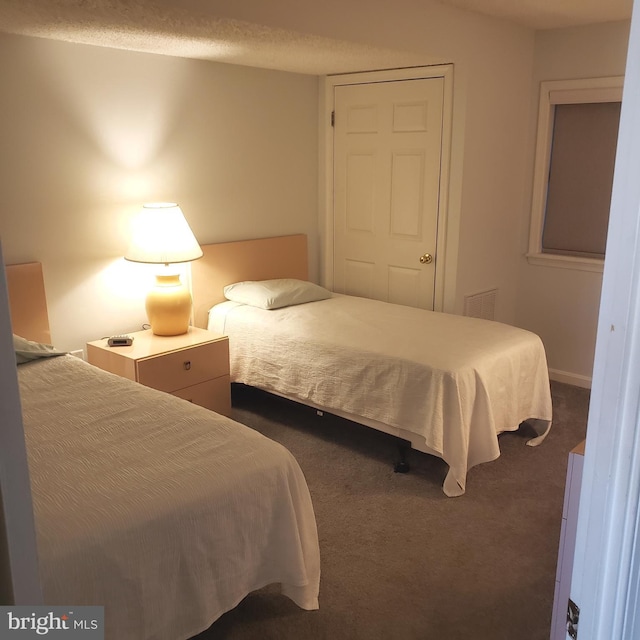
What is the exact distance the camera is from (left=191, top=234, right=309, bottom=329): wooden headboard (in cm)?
392

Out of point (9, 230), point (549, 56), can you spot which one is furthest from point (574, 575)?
point (549, 56)

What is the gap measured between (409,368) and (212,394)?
44.9 inches

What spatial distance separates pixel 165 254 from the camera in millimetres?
3344

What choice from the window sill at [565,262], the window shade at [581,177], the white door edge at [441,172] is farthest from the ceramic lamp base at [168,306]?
the window shade at [581,177]

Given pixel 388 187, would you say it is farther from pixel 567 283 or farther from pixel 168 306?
pixel 168 306

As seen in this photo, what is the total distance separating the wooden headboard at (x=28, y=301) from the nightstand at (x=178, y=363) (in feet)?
0.91

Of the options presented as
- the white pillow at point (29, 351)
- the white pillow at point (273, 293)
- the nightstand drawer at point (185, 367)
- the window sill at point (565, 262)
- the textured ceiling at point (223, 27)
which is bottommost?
the nightstand drawer at point (185, 367)

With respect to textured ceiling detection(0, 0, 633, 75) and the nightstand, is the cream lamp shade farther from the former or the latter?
textured ceiling detection(0, 0, 633, 75)

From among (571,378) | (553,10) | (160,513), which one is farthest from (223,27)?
(571,378)

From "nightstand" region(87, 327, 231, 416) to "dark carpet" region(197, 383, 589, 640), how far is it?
1.20 ft

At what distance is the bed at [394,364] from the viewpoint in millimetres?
2916

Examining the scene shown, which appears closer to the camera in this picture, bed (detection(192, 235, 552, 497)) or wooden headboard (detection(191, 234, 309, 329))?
bed (detection(192, 235, 552, 497))

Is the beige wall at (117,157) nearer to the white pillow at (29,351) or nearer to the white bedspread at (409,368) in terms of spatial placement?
the white pillow at (29,351)

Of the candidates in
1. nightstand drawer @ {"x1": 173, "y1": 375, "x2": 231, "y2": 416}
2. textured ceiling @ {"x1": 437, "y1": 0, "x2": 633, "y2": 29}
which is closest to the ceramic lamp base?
nightstand drawer @ {"x1": 173, "y1": 375, "x2": 231, "y2": 416}
